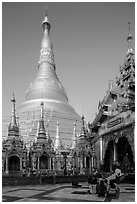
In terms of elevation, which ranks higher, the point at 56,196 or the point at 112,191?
the point at 112,191

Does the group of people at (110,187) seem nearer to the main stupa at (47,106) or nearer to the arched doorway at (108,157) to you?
the arched doorway at (108,157)

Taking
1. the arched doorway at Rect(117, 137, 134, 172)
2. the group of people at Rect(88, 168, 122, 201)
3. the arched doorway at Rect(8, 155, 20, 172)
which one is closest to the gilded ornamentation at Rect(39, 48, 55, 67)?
the arched doorway at Rect(8, 155, 20, 172)

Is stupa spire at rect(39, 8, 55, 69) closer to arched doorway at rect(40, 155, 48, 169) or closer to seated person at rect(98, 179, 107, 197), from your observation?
arched doorway at rect(40, 155, 48, 169)

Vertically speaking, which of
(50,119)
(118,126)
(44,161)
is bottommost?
(44,161)

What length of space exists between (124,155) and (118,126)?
2.03 meters

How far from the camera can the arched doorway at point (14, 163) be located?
1713cm

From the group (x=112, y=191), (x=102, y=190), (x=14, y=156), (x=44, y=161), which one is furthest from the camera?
(x=44, y=161)

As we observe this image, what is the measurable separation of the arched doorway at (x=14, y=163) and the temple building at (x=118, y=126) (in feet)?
19.4

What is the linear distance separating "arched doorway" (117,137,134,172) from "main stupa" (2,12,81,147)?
12.3 metres

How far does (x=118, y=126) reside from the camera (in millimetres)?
15234

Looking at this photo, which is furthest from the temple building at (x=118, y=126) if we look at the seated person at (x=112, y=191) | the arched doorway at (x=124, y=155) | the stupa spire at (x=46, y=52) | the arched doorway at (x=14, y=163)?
the stupa spire at (x=46, y=52)

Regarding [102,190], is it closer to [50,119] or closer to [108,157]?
[108,157]

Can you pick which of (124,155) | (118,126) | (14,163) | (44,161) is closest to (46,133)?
(44,161)

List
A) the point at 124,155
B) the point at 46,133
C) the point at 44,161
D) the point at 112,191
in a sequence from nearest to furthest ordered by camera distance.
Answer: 1. the point at 112,191
2. the point at 124,155
3. the point at 44,161
4. the point at 46,133
